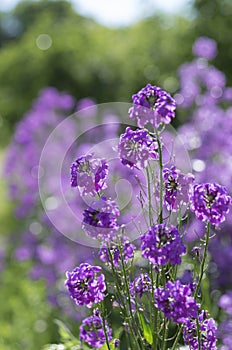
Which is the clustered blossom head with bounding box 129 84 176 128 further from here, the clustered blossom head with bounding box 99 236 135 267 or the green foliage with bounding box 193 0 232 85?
the green foliage with bounding box 193 0 232 85

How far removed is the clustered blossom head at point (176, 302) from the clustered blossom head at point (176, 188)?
0.31m

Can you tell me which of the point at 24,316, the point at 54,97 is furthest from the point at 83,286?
the point at 54,97

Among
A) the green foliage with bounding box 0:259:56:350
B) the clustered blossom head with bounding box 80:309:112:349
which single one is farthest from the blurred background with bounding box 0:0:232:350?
the clustered blossom head with bounding box 80:309:112:349

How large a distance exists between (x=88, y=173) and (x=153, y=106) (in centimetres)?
28

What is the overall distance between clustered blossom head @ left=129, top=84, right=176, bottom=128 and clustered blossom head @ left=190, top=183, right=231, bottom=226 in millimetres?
249

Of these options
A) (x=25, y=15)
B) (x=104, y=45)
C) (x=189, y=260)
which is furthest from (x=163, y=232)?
(x=25, y=15)

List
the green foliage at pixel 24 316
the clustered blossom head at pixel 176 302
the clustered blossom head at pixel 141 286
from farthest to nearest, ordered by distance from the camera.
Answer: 1. the green foliage at pixel 24 316
2. the clustered blossom head at pixel 141 286
3. the clustered blossom head at pixel 176 302

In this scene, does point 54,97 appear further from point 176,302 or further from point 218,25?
point 176,302

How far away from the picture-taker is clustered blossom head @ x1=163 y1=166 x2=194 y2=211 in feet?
5.93

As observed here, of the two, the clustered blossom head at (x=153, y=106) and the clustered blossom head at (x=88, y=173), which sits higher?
the clustered blossom head at (x=153, y=106)

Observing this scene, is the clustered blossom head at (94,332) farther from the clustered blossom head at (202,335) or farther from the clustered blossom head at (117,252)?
the clustered blossom head at (202,335)

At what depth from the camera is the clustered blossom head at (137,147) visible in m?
1.78

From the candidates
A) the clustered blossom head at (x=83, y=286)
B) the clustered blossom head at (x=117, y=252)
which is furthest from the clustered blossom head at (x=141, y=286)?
the clustered blossom head at (x=83, y=286)

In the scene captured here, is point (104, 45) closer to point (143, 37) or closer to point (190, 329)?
point (143, 37)
